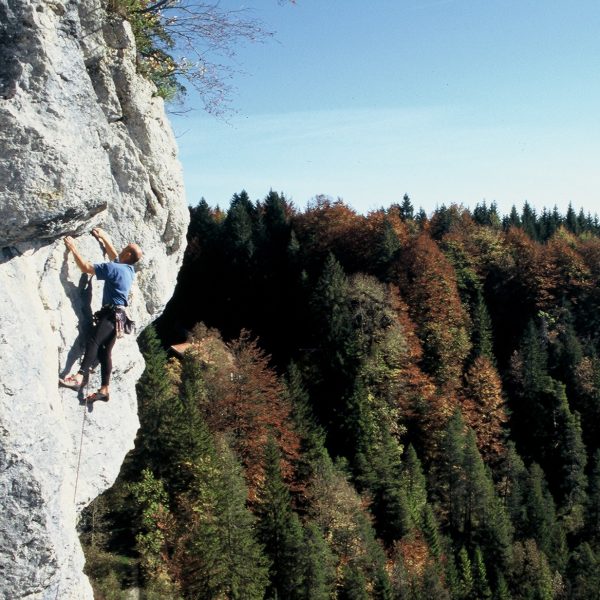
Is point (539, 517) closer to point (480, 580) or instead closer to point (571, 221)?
point (480, 580)

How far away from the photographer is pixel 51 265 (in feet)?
24.4

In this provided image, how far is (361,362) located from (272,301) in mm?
15644

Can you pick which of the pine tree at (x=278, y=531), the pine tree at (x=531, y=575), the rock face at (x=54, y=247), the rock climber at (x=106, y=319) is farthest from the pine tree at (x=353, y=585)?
the rock climber at (x=106, y=319)

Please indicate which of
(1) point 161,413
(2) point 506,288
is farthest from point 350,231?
(1) point 161,413

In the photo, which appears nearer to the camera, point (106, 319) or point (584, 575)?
point (106, 319)

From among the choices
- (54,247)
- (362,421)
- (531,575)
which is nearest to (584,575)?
(531,575)

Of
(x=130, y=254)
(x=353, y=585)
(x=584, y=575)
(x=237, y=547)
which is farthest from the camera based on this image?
(x=584, y=575)

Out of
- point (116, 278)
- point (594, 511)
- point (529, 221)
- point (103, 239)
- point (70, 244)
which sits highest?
point (529, 221)

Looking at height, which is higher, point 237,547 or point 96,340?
point 96,340

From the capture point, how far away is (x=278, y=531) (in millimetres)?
33562

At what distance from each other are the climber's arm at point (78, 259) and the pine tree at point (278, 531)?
2752 cm

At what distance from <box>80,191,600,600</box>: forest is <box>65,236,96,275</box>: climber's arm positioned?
69.9 ft

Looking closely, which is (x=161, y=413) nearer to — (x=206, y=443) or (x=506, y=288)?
(x=206, y=443)

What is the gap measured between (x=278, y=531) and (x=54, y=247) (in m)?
29.0
